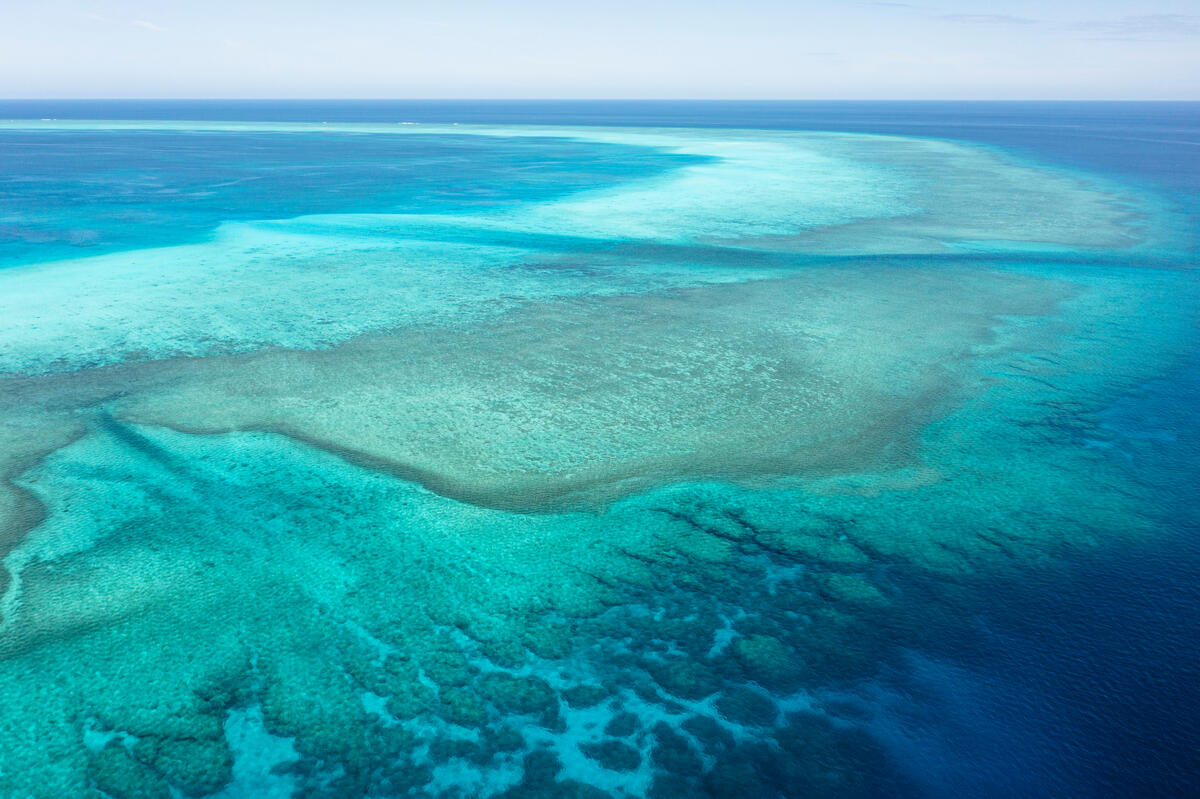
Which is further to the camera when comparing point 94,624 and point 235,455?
point 235,455

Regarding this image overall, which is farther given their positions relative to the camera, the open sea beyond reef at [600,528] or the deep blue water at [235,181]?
the deep blue water at [235,181]

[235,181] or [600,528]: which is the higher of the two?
[235,181]

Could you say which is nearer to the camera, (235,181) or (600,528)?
(600,528)

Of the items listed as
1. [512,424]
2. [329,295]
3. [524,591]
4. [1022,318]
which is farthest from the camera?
[329,295]

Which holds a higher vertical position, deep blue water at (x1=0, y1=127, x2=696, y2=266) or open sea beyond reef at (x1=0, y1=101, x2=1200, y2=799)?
deep blue water at (x1=0, y1=127, x2=696, y2=266)

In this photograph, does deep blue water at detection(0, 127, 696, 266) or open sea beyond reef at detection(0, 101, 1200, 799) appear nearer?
open sea beyond reef at detection(0, 101, 1200, 799)

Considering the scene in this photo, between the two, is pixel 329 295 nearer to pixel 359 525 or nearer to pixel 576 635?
pixel 359 525

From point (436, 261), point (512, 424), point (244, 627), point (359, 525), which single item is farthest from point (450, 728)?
point (436, 261)

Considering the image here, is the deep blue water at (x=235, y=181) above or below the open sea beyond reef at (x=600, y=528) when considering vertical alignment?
above
